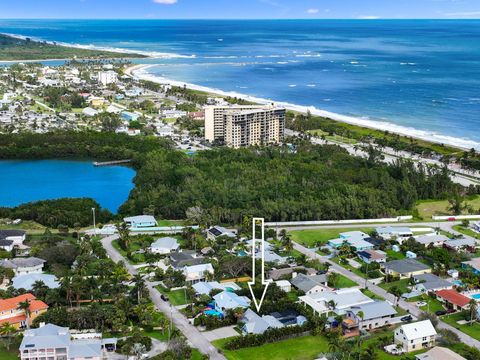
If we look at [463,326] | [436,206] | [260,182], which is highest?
[260,182]

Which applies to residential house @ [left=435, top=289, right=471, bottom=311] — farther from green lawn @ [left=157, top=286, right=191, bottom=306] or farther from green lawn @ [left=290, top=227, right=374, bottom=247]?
green lawn @ [left=157, top=286, right=191, bottom=306]

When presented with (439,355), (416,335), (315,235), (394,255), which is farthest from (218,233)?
(439,355)

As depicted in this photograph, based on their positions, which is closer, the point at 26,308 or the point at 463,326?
the point at 26,308

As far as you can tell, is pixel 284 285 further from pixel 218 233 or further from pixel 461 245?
pixel 461 245

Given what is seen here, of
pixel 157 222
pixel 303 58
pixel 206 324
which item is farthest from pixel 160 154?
pixel 303 58

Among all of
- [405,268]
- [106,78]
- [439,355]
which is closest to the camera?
[439,355]

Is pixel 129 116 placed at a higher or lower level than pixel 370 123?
higher

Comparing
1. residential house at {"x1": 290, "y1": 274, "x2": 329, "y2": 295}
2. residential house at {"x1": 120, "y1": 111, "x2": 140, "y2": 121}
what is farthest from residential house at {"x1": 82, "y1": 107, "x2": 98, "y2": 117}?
residential house at {"x1": 290, "y1": 274, "x2": 329, "y2": 295}
